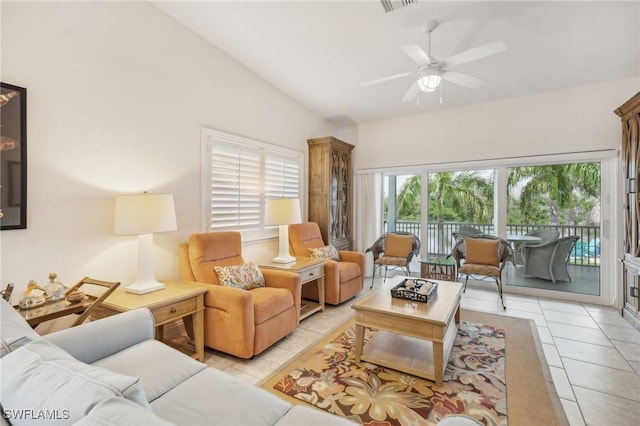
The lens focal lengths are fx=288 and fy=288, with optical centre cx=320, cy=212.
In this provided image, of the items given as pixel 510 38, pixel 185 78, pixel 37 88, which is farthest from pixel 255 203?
pixel 510 38

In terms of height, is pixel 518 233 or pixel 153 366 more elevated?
pixel 518 233

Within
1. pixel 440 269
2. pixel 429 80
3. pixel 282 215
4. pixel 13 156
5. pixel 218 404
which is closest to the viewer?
pixel 218 404

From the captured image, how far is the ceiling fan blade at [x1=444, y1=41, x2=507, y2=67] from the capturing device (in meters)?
2.14

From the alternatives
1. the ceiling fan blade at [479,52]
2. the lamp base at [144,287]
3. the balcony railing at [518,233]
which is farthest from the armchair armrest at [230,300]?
the balcony railing at [518,233]

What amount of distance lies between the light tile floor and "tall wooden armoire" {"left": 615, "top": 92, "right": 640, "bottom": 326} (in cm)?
28

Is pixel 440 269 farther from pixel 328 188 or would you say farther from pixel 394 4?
pixel 394 4

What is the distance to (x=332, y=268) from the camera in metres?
3.59

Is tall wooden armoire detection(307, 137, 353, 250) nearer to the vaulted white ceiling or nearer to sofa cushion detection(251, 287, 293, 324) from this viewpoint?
the vaulted white ceiling

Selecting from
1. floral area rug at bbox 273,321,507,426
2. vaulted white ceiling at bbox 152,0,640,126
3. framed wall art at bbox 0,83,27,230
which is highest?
vaulted white ceiling at bbox 152,0,640,126

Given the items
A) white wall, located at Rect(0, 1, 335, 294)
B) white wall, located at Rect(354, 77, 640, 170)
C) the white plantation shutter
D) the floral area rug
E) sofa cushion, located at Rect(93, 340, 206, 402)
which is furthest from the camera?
the white plantation shutter

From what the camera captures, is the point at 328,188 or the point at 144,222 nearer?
the point at 144,222

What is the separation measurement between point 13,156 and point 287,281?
2.23 m

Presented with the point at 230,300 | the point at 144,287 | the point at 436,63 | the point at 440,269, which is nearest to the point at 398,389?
the point at 230,300

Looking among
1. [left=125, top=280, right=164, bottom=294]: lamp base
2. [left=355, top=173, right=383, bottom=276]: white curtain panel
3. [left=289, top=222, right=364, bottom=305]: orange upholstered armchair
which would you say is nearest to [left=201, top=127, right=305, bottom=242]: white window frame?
[left=289, top=222, right=364, bottom=305]: orange upholstered armchair
